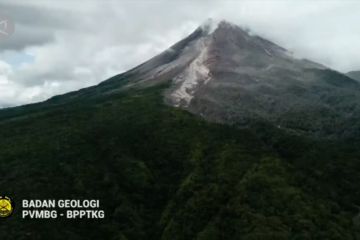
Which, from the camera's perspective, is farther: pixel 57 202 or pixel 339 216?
pixel 57 202

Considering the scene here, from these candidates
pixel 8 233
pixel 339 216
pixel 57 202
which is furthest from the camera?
pixel 57 202

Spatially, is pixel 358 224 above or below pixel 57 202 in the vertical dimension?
below

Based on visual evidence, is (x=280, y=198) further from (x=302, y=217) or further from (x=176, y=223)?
(x=176, y=223)

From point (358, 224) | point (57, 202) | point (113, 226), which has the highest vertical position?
point (57, 202)

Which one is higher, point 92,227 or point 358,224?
point 92,227

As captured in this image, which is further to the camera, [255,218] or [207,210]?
[207,210]

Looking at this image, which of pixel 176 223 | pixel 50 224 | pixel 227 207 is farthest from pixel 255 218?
pixel 50 224

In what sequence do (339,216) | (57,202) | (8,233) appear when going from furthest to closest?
(57,202) → (339,216) → (8,233)

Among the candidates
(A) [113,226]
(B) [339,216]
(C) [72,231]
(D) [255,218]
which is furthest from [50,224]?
(B) [339,216]

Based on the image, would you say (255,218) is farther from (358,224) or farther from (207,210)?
(358,224)
